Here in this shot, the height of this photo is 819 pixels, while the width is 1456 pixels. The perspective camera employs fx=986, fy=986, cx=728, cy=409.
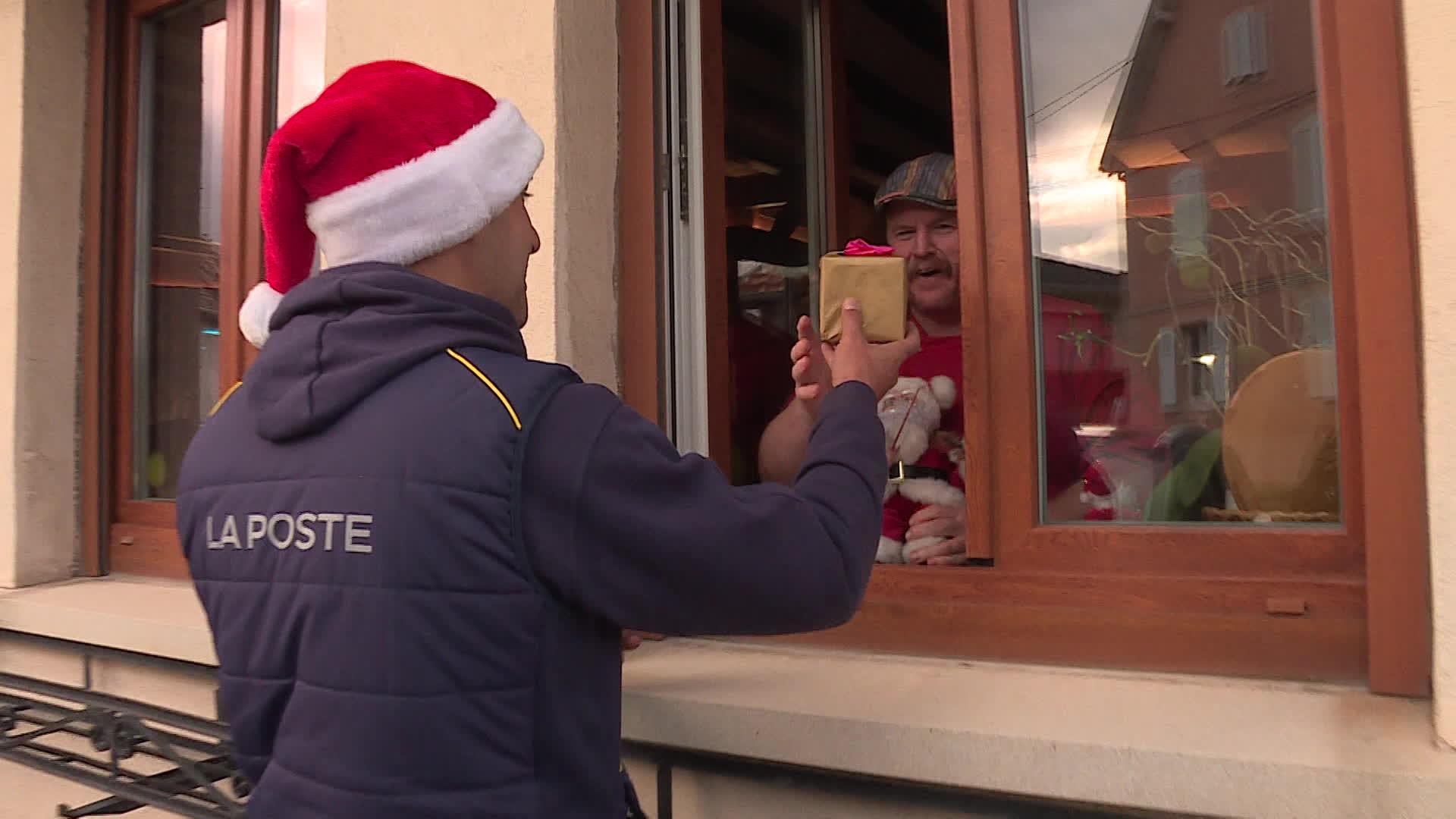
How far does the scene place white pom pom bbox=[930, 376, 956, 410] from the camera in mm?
2066

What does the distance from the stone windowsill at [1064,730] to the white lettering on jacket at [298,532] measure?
0.67 metres

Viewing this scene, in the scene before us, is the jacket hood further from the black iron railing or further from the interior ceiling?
the interior ceiling

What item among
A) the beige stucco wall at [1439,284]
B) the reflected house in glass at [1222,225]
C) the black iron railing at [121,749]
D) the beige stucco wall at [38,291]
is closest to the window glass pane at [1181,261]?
the reflected house in glass at [1222,225]

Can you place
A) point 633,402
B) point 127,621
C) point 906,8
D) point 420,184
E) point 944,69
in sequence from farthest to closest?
point 944,69
point 906,8
point 127,621
point 633,402
point 420,184

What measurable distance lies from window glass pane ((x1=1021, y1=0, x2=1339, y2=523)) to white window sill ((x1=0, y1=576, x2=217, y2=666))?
1.78 meters

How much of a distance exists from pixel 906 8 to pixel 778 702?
9.43 ft

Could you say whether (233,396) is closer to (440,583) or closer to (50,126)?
(440,583)

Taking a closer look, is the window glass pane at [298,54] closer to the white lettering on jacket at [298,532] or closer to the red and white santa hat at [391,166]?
the red and white santa hat at [391,166]

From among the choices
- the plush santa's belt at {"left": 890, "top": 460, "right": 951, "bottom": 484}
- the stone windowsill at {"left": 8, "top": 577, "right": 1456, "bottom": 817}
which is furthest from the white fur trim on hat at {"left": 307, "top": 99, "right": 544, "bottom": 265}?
the plush santa's belt at {"left": 890, "top": 460, "right": 951, "bottom": 484}

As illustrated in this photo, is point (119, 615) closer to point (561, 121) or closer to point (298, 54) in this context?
point (298, 54)

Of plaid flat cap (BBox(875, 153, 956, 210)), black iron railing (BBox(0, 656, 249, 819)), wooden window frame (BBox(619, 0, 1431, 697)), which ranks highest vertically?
plaid flat cap (BBox(875, 153, 956, 210))

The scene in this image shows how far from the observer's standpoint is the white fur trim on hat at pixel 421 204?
1051mm

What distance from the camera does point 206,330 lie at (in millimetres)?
2855

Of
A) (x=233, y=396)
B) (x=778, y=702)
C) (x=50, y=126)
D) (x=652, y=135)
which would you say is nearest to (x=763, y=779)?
(x=778, y=702)
